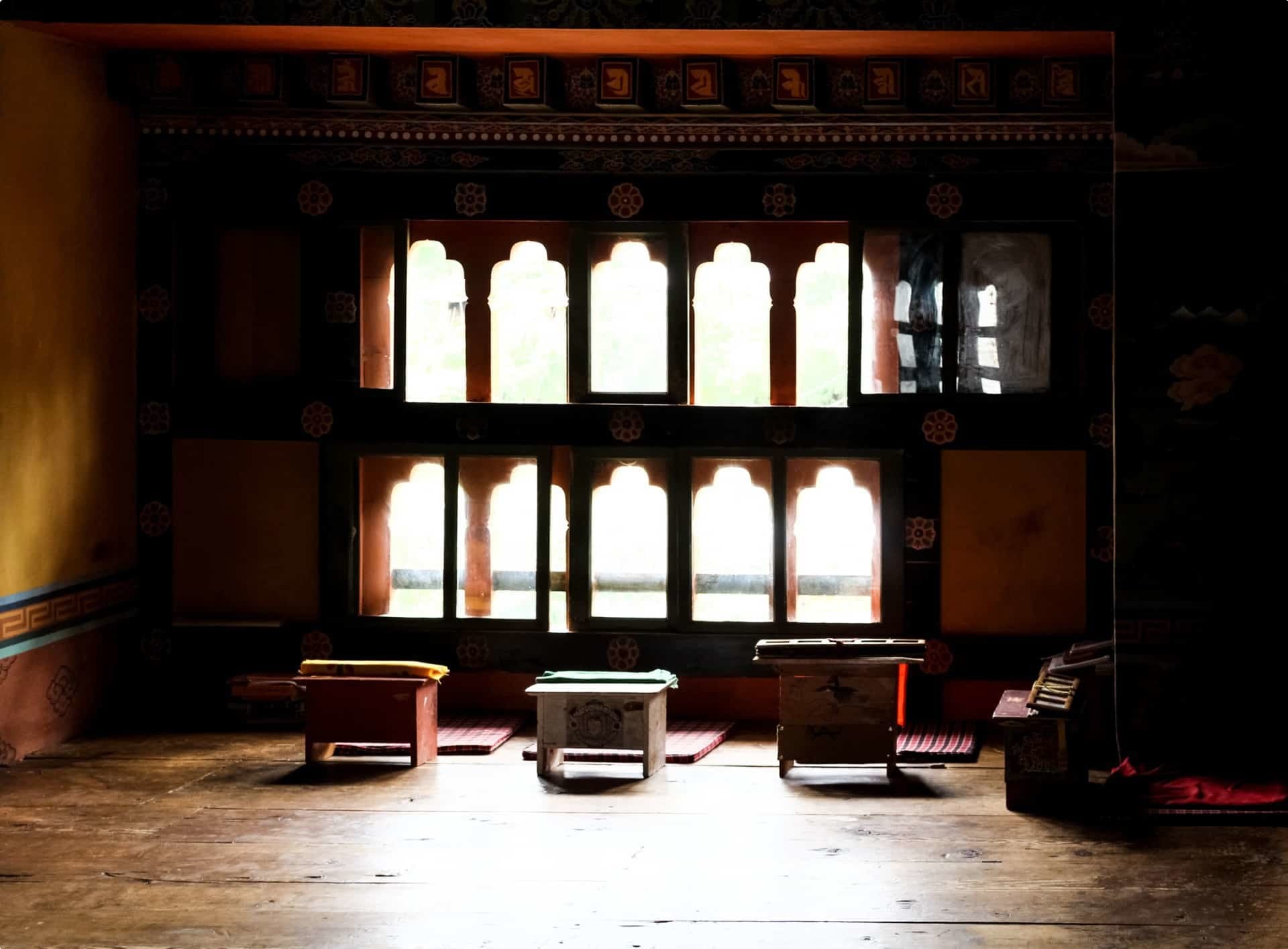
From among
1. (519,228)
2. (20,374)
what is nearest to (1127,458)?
(519,228)

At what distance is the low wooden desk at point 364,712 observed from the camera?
21.1 feet

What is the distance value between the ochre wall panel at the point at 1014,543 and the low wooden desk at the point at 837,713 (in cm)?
105

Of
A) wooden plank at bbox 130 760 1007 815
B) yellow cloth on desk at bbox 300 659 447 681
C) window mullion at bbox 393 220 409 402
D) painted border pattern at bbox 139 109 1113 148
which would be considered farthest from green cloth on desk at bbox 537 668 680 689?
painted border pattern at bbox 139 109 1113 148

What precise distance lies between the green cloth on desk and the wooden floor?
0.37 m

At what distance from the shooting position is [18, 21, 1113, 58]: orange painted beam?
6.51m

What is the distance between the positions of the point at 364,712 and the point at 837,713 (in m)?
1.93

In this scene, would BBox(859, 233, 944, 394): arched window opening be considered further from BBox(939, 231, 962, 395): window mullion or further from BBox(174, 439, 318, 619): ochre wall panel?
BBox(174, 439, 318, 619): ochre wall panel

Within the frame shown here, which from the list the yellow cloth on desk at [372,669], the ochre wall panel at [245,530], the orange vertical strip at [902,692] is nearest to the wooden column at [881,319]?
the orange vertical strip at [902,692]

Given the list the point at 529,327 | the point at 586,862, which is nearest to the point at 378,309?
the point at 529,327

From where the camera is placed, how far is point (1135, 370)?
6113 millimetres

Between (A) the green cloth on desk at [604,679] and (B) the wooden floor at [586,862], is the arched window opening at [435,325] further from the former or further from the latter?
(B) the wooden floor at [586,862]

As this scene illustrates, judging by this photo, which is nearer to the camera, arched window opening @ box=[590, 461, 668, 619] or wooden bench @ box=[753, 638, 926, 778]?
wooden bench @ box=[753, 638, 926, 778]

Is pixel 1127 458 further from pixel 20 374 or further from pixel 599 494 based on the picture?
pixel 20 374

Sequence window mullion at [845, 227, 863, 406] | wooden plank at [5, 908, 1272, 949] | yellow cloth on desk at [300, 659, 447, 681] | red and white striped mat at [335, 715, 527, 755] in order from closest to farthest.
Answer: wooden plank at [5, 908, 1272, 949], yellow cloth on desk at [300, 659, 447, 681], red and white striped mat at [335, 715, 527, 755], window mullion at [845, 227, 863, 406]
